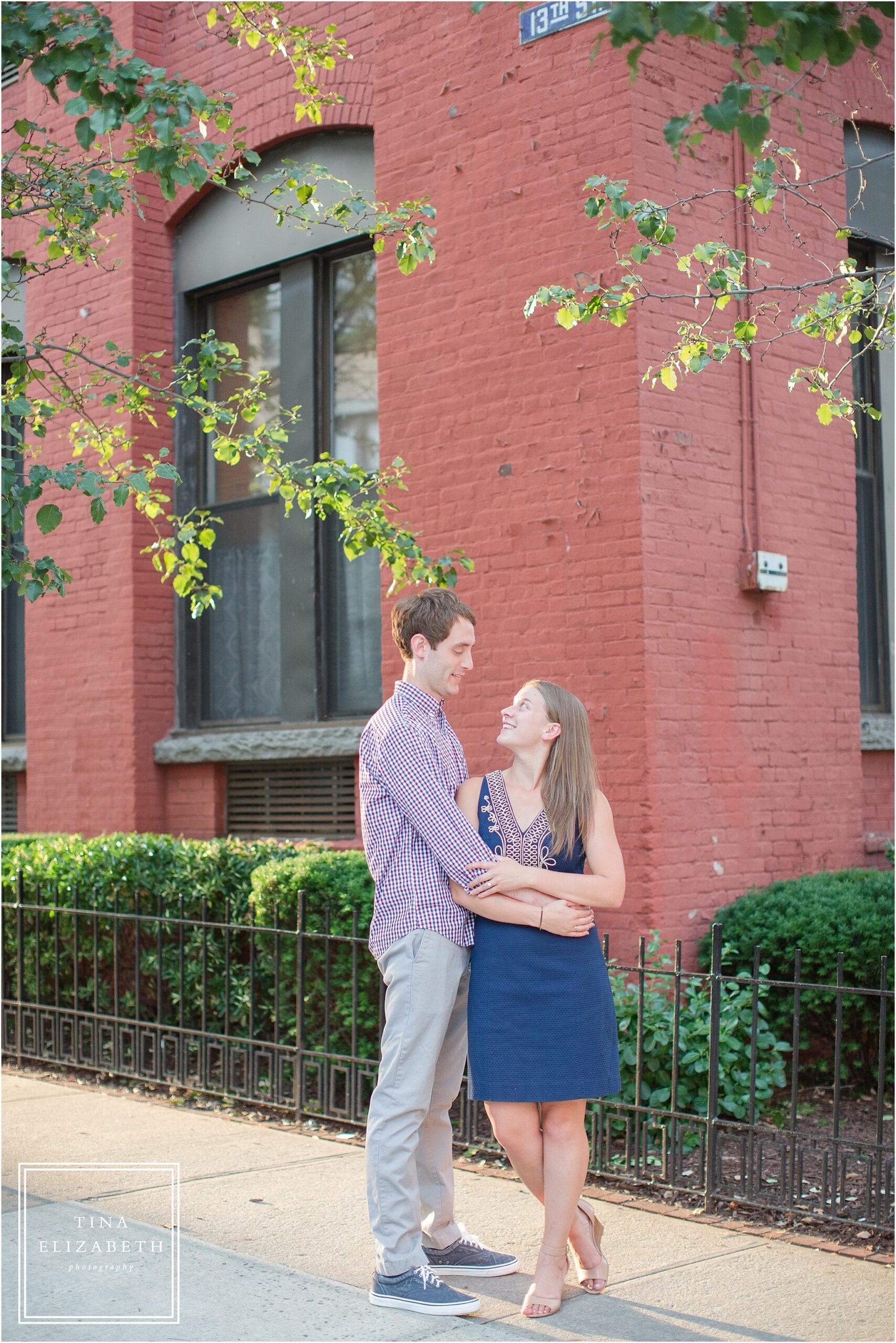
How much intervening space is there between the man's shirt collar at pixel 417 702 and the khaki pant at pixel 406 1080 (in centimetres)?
68

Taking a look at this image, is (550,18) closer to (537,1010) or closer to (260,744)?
(260,744)

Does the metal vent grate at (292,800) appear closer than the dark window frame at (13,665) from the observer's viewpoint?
Yes

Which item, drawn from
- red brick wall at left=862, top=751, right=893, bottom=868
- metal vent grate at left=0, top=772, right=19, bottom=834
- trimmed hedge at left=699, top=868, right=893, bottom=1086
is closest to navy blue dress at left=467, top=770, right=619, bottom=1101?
trimmed hedge at left=699, top=868, right=893, bottom=1086

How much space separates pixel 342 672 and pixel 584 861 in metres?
4.75

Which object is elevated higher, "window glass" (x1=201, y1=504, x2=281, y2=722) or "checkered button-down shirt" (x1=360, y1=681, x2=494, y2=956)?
"window glass" (x1=201, y1=504, x2=281, y2=722)

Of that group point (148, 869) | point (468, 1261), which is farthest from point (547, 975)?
point (148, 869)

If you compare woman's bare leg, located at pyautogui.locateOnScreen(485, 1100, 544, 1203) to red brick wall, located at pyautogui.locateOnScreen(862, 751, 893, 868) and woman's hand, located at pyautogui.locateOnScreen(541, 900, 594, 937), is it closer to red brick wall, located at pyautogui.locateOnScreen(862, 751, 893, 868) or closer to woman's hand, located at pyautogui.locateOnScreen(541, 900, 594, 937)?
woman's hand, located at pyautogui.locateOnScreen(541, 900, 594, 937)

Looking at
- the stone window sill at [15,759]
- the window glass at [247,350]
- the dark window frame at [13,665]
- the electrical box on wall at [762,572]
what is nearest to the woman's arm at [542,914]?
the electrical box on wall at [762,572]

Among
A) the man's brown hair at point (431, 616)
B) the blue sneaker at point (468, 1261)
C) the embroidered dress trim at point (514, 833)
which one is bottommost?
the blue sneaker at point (468, 1261)

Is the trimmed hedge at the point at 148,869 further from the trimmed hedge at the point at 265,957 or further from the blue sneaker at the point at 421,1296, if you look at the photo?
the blue sneaker at the point at 421,1296

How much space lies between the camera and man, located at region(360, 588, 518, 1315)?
166 inches

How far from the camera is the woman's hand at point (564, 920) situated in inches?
164

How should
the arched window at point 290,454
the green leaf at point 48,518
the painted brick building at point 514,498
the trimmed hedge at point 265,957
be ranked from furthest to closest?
1. the arched window at point 290,454
2. the painted brick building at point 514,498
3. the trimmed hedge at point 265,957
4. the green leaf at point 48,518

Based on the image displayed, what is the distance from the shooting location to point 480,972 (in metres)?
4.27
